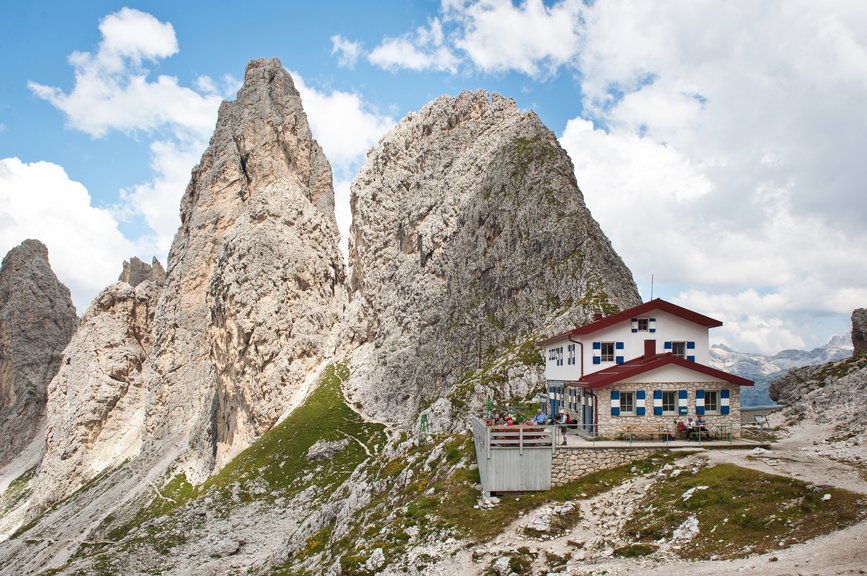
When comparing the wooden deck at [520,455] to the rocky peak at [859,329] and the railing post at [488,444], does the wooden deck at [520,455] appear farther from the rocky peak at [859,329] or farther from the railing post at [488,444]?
the rocky peak at [859,329]

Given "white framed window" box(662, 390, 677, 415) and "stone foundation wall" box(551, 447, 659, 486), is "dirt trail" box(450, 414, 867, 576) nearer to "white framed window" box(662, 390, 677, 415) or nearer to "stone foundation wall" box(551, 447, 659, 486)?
"stone foundation wall" box(551, 447, 659, 486)

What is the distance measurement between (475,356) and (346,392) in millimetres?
29642

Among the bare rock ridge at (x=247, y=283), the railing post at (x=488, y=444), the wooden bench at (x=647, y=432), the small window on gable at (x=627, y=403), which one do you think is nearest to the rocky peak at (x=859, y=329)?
the wooden bench at (x=647, y=432)

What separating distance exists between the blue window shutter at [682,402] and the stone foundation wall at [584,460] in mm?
4105

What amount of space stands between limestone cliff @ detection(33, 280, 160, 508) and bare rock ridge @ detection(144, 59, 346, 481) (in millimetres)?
8468

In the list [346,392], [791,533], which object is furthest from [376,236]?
[791,533]

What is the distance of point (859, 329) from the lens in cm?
7062

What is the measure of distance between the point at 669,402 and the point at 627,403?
2.43 m

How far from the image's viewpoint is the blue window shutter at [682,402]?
36281 mm

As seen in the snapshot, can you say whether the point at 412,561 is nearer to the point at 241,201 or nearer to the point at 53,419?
the point at 241,201

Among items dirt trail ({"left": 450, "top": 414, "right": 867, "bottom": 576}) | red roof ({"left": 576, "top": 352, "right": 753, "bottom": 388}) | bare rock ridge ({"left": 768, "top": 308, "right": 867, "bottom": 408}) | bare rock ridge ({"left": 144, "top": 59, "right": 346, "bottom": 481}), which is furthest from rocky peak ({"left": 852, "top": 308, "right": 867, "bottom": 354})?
bare rock ridge ({"left": 144, "top": 59, "right": 346, "bottom": 481})

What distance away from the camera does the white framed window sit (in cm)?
3635

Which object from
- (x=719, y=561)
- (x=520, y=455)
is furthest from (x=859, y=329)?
(x=719, y=561)

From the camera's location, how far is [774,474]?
28.1 metres
